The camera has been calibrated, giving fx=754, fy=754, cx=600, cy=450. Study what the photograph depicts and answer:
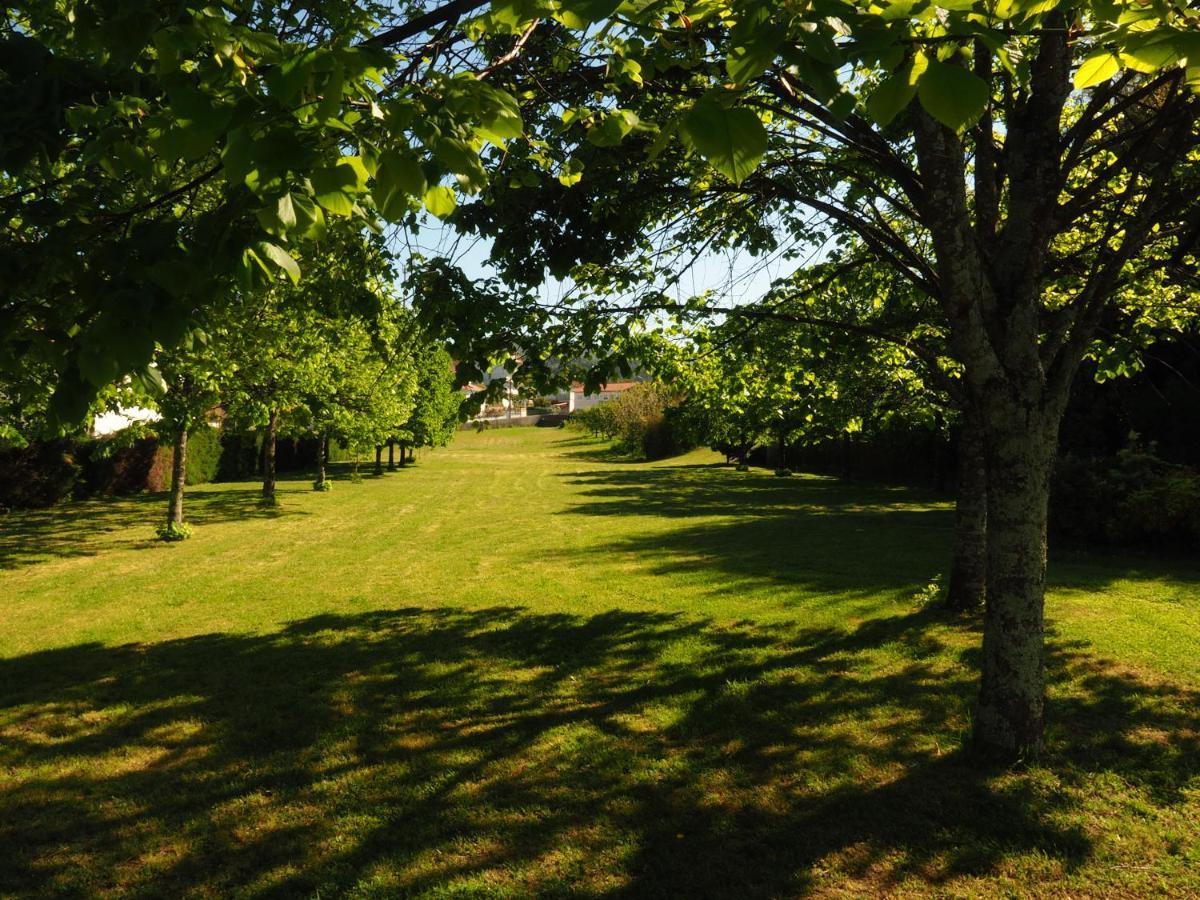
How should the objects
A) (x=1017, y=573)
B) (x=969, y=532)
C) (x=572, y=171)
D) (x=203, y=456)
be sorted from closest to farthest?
1. (x=572, y=171)
2. (x=1017, y=573)
3. (x=969, y=532)
4. (x=203, y=456)

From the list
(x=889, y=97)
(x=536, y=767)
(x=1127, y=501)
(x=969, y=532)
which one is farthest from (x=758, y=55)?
(x=1127, y=501)

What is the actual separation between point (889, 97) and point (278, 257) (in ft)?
6.29

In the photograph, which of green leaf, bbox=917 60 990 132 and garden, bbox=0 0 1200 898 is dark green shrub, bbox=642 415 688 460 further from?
green leaf, bbox=917 60 990 132

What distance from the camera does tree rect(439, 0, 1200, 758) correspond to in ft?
6.71

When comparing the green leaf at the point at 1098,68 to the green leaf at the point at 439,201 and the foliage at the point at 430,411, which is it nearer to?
the green leaf at the point at 439,201

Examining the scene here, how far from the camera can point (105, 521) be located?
59.5 feet

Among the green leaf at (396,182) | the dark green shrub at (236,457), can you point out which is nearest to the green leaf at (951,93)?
the green leaf at (396,182)

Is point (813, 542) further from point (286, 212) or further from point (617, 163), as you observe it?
point (286, 212)

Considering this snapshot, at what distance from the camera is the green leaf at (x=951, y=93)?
6.31 feet

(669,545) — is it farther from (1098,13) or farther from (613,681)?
(1098,13)

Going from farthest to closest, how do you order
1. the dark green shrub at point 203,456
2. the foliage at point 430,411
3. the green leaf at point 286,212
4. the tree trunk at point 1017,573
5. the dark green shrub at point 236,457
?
the foliage at point 430,411
the dark green shrub at point 236,457
the dark green shrub at point 203,456
the tree trunk at point 1017,573
the green leaf at point 286,212

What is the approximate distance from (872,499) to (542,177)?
19705 millimetres

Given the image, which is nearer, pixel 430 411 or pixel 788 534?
pixel 788 534

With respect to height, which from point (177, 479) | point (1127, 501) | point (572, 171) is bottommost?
point (177, 479)
